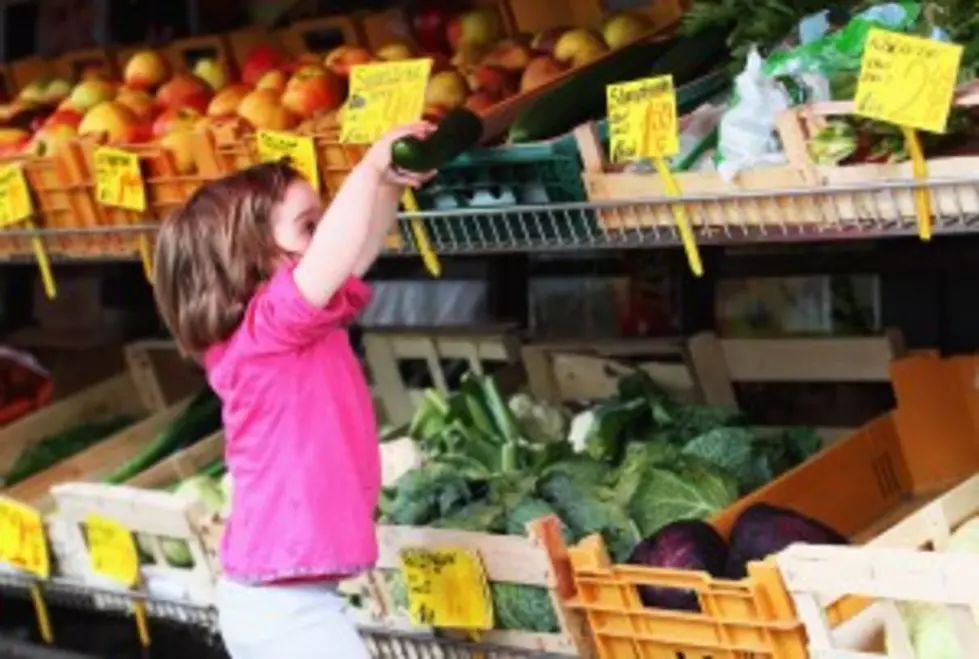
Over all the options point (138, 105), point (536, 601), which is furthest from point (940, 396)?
point (138, 105)

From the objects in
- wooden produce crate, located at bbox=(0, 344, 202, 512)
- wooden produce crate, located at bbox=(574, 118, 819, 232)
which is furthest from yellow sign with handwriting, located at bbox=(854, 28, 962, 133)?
wooden produce crate, located at bbox=(0, 344, 202, 512)

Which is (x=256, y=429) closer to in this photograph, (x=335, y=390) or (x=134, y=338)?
(x=335, y=390)

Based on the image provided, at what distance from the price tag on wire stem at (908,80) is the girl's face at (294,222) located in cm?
82

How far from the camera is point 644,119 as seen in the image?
2.24 meters

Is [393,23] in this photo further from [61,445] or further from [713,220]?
[713,220]

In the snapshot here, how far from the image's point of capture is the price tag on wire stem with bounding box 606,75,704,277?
223 cm

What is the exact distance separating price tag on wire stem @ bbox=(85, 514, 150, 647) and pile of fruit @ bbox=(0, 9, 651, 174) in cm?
66

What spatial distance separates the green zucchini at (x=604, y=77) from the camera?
101 inches

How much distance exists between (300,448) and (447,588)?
331 millimetres

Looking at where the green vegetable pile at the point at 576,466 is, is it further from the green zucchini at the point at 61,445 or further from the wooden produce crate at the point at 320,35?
the green zucchini at the point at 61,445

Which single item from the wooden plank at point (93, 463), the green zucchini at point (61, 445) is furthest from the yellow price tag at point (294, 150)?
the green zucchini at point (61, 445)

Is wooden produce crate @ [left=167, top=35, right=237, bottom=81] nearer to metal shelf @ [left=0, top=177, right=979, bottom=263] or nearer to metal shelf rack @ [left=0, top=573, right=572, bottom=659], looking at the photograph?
metal shelf rack @ [left=0, top=573, right=572, bottom=659]

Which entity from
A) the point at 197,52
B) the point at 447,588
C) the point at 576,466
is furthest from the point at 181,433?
the point at 447,588

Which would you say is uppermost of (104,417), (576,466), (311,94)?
(311,94)
